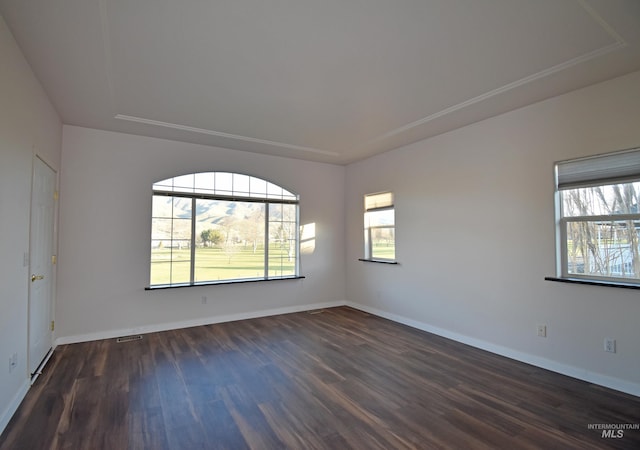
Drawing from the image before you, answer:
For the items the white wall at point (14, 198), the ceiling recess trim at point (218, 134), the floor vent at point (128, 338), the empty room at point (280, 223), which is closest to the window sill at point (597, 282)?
the empty room at point (280, 223)

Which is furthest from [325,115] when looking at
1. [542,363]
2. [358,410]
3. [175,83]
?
[542,363]

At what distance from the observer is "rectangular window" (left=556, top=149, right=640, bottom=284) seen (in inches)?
114

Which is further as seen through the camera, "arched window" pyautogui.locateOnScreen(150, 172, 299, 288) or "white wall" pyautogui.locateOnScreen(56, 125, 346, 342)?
"arched window" pyautogui.locateOnScreen(150, 172, 299, 288)

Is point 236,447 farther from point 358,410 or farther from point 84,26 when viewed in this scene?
point 84,26

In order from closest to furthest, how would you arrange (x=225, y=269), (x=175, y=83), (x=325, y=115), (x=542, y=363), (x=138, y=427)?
(x=138, y=427) → (x=175, y=83) → (x=542, y=363) → (x=325, y=115) → (x=225, y=269)

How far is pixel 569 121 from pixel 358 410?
3336 mm

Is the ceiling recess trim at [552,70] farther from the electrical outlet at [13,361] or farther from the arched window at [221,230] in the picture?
the electrical outlet at [13,361]

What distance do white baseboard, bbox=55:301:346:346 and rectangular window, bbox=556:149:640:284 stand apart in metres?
3.86

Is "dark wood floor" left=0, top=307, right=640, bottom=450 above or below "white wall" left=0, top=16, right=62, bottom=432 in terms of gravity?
below

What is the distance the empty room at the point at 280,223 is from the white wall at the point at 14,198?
3 centimetres

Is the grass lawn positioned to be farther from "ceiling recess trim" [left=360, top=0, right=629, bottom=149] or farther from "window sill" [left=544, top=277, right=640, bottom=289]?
"window sill" [left=544, top=277, right=640, bottom=289]

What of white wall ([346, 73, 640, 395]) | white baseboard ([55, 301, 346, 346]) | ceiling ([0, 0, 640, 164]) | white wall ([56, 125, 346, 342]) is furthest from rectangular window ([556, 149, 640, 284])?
white wall ([56, 125, 346, 342])

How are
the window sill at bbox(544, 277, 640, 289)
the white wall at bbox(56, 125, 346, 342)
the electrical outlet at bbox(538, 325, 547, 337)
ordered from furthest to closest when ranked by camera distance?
the white wall at bbox(56, 125, 346, 342) → the electrical outlet at bbox(538, 325, 547, 337) → the window sill at bbox(544, 277, 640, 289)

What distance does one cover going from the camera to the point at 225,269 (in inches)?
205
